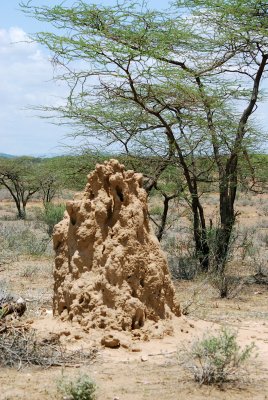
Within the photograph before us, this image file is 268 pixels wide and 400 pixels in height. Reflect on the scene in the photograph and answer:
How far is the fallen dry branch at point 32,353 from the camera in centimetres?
562

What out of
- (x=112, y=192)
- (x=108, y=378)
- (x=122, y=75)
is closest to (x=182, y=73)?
(x=122, y=75)

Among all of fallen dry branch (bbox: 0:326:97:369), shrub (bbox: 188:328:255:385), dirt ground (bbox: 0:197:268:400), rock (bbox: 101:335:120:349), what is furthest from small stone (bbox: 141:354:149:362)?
shrub (bbox: 188:328:255:385)

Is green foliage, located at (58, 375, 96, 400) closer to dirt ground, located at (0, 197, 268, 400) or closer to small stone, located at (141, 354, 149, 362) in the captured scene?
dirt ground, located at (0, 197, 268, 400)

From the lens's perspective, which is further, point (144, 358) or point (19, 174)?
point (19, 174)

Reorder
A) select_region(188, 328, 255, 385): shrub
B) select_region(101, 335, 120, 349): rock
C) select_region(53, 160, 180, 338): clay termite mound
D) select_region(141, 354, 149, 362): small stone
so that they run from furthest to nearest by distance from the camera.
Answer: select_region(53, 160, 180, 338): clay termite mound, select_region(101, 335, 120, 349): rock, select_region(141, 354, 149, 362): small stone, select_region(188, 328, 255, 385): shrub

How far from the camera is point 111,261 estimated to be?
6.50m

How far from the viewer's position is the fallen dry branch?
18.4 ft

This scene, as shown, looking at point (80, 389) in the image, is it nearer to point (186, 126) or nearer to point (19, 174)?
point (186, 126)

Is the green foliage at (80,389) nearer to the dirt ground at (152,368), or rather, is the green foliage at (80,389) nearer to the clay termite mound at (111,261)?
the dirt ground at (152,368)

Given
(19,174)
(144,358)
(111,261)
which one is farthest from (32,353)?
(19,174)

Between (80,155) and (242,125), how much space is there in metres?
3.92

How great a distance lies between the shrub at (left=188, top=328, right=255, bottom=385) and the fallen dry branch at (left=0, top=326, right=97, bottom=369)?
3.22ft

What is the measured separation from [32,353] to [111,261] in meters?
1.23

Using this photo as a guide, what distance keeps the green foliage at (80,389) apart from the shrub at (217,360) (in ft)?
3.25
